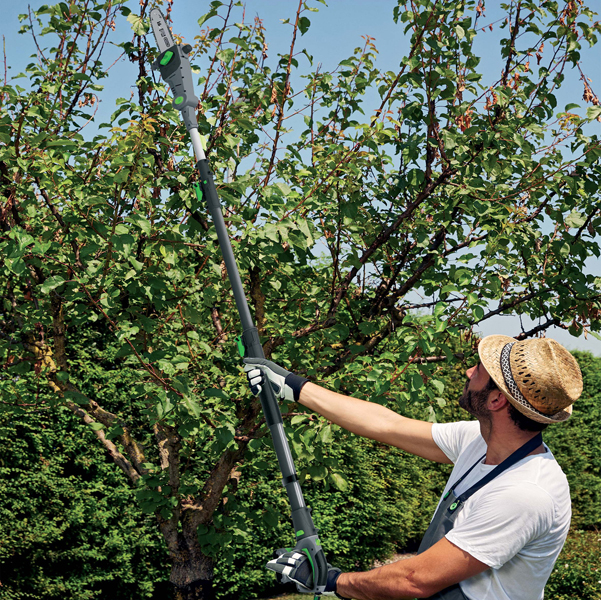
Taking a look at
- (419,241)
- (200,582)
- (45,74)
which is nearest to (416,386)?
(419,241)

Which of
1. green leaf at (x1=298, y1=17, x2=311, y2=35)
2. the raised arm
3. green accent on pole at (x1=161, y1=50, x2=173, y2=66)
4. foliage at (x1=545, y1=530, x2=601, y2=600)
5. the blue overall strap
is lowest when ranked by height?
foliage at (x1=545, y1=530, x2=601, y2=600)

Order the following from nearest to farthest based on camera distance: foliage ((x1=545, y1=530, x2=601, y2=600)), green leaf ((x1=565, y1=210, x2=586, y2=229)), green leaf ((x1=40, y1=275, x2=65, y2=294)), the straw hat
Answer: the straw hat
green leaf ((x1=40, y1=275, x2=65, y2=294))
green leaf ((x1=565, y1=210, x2=586, y2=229))
foliage ((x1=545, y1=530, x2=601, y2=600))

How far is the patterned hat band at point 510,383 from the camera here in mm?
1857

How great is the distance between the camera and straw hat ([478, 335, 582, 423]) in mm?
1822

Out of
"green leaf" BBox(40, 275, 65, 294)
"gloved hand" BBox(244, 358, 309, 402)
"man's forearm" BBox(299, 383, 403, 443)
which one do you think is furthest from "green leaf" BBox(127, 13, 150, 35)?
"man's forearm" BBox(299, 383, 403, 443)

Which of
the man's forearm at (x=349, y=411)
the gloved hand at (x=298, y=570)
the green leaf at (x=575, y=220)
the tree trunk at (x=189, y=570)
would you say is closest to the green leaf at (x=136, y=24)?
the man's forearm at (x=349, y=411)

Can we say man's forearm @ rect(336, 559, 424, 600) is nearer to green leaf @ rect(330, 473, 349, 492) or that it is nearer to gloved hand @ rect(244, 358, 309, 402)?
gloved hand @ rect(244, 358, 309, 402)

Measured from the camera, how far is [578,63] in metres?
3.87

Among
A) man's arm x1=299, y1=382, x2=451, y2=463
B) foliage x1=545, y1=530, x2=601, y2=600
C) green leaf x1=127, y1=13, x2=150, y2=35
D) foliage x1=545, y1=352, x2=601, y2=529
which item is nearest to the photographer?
man's arm x1=299, y1=382, x2=451, y2=463

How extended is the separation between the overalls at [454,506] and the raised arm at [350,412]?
354mm

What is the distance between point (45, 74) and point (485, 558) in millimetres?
4261

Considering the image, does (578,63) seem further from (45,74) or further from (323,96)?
(45,74)

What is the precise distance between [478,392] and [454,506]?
0.40 metres

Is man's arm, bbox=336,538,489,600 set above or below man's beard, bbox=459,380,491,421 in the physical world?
below
